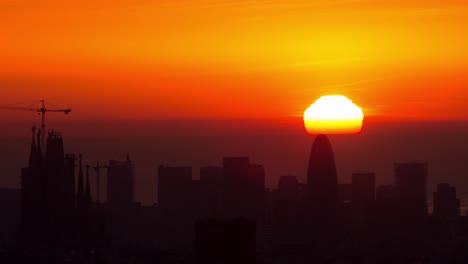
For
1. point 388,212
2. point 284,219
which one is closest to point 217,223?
point 284,219

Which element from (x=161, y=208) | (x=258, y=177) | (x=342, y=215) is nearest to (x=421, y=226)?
(x=342, y=215)

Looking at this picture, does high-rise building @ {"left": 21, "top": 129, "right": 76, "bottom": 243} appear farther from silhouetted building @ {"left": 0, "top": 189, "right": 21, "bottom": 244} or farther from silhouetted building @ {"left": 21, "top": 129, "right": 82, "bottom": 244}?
silhouetted building @ {"left": 0, "top": 189, "right": 21, "bottom": 244}

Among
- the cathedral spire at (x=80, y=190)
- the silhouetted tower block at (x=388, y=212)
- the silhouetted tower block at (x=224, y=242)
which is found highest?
the cathedral spire at (x=80, y=190)

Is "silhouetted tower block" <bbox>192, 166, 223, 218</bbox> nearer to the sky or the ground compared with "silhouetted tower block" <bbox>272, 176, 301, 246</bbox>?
nearer to the sky

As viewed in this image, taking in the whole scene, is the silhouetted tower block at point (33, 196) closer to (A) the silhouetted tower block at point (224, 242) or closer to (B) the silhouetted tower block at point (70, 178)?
(B) the silhouetted tower block at point (70, 178)

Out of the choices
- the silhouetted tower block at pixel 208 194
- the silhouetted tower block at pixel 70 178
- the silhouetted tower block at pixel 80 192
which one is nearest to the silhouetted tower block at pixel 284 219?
the silhouetted tower block at pixel 208 194

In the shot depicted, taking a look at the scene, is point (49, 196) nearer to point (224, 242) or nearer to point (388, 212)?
point (388, 212)

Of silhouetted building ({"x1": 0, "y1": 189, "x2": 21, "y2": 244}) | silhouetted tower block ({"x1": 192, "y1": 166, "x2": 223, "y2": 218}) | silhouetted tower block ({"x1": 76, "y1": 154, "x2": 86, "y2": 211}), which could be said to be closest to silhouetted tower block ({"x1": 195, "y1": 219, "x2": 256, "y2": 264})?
silhouetted tower block ({"x1": 76, "y1": 154, "x2": 86, "y2": 211})
